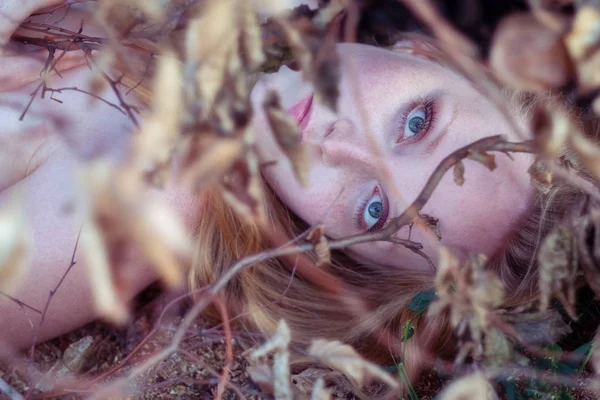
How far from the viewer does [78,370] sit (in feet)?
4.26

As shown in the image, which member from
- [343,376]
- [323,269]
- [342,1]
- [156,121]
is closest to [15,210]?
[156,121]

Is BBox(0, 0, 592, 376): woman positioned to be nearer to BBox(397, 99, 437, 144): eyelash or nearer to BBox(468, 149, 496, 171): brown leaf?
BBox(397, 99, 437, 144): eyelash

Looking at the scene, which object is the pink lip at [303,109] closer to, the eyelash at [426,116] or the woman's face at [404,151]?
the woman's face at [404,151]

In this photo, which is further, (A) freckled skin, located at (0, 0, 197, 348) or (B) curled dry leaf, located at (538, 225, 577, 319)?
(A) freckled skin, located at (0, 0, 197, 348)

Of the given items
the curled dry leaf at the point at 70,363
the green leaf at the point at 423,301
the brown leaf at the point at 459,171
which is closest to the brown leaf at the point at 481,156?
the brown leaf at the point at 459,171

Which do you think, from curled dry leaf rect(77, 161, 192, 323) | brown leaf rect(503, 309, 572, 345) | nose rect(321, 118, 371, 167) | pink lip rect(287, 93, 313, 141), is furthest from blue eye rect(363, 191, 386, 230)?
curled dry leaf rect(77, 161, 192, 323)

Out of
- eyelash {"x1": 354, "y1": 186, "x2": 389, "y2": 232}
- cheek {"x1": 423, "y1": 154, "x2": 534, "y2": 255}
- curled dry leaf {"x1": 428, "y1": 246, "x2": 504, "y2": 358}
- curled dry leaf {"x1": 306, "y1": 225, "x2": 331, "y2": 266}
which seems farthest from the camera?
eyelash {"x1": 354, "y1": 186, "x2": 389, "y2": 232}

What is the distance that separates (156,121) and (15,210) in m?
0.17

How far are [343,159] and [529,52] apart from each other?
861 millimetres

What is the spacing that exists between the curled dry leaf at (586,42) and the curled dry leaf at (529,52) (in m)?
0.02

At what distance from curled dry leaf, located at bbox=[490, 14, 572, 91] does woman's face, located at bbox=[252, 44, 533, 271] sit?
2.52 ft

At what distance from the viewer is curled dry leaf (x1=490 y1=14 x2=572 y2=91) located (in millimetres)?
470

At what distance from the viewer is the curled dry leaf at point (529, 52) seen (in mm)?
470

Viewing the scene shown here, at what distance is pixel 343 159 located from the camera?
52.4 inches
